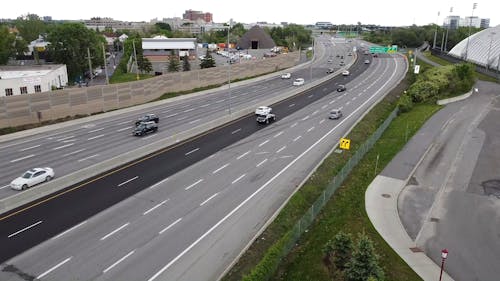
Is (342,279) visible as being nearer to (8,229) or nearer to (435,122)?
(8,229)

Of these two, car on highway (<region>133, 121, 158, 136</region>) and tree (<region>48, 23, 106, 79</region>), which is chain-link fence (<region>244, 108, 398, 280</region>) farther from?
tree (<region>48, 23, 106, 79</region>)

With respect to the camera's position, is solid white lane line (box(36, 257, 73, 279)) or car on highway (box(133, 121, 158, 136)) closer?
solid white lane line (box(36, 257, 73, 279))

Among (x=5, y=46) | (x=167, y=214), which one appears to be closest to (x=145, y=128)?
(x=167, y=214)

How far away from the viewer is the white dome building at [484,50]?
90.7m

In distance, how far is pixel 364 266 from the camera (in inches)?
658

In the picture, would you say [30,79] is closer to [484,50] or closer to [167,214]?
[167,214]

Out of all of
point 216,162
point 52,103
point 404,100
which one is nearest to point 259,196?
point 216,162

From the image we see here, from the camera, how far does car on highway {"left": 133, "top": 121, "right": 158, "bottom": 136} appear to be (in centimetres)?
4359

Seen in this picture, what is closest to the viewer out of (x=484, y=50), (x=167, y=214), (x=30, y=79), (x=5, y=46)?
(x=167, y=214)

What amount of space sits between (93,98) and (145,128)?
49.2ft

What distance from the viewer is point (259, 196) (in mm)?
27672

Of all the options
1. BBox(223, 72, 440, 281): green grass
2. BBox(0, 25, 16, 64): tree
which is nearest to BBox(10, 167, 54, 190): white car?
BBox(223, 72, 440, 281): green grass

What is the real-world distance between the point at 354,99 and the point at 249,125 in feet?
83.2

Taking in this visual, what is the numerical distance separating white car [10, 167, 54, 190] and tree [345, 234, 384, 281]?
24.5 meters
